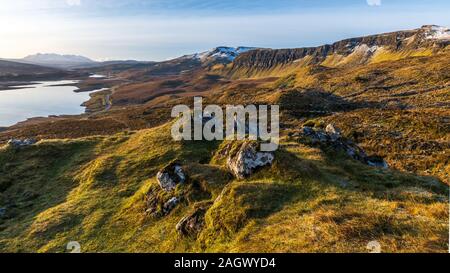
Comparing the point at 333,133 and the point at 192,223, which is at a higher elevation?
the point at 333,133

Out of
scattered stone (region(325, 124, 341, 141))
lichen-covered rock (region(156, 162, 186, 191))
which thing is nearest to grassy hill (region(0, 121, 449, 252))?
lichen-covered rock (region(156, 162, 186, 191))

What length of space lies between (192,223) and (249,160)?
6.49 m

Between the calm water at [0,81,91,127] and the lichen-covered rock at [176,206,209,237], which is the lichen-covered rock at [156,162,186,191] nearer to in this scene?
the lichen-covered rock at [176,206,209,237]

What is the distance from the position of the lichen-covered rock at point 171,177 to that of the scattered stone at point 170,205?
48.5 inches

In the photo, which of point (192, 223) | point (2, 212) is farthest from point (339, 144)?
point (2, 212)

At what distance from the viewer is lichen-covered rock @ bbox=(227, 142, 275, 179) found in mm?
23672

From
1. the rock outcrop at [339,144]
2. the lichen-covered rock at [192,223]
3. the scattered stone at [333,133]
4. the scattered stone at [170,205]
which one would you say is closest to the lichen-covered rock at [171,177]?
the scattered stone at [170,205]

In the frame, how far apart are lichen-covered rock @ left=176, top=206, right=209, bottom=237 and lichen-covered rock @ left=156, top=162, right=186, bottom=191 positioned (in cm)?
476

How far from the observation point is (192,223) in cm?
1977

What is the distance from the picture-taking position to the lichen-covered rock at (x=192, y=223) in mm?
19406

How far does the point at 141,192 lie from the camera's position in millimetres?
27281

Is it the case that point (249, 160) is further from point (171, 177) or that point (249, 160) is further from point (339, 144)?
point (339, 144)
